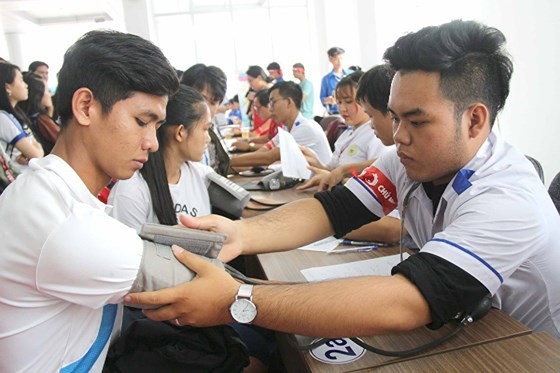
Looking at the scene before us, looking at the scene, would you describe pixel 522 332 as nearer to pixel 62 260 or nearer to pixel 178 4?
pixel 62 260

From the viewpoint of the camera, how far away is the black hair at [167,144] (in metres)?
1.67

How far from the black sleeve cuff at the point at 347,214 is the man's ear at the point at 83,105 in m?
0.79

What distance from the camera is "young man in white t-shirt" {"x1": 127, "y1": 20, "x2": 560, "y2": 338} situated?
88 cm

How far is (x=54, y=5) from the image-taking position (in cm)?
980

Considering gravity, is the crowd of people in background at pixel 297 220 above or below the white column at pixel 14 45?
below

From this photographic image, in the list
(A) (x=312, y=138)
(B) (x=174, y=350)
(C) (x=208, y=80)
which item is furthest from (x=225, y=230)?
(A) (x=312, y=138)

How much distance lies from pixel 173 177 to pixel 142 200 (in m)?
0.22

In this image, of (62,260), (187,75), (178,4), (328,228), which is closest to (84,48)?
(62,260)

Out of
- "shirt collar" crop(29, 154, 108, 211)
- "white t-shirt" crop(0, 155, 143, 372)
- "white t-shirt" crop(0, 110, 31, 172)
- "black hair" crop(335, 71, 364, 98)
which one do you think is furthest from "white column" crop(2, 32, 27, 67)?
"white t-shirt" crop(0, 155, 143, 372)

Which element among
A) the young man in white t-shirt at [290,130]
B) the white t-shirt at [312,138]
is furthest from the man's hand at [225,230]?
the white t-shirt at [312,138]

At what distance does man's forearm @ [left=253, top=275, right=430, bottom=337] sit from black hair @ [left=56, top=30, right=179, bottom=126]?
20.8 inches

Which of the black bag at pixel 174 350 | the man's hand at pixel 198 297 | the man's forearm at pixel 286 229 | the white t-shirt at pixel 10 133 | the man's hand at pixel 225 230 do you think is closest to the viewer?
the man's hand at pixel 198 297

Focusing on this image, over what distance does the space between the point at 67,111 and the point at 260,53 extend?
1031 cm

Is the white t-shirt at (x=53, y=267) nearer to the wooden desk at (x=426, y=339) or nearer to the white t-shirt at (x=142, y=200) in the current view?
the wooden desk at (x=426, y=339)
